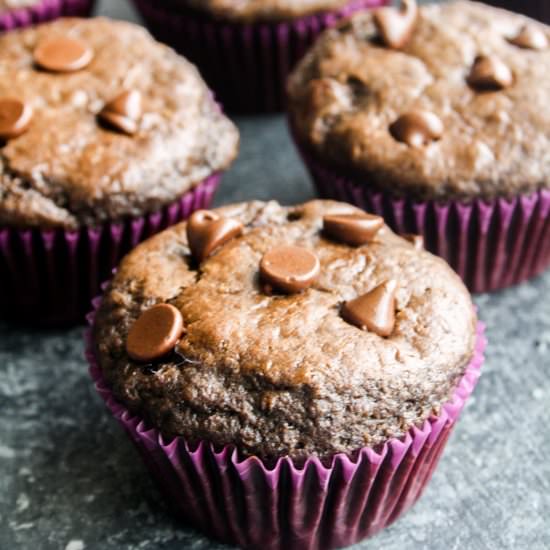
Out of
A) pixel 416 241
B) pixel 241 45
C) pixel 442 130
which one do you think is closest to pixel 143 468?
pixel 416 241

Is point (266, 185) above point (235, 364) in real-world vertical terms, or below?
below

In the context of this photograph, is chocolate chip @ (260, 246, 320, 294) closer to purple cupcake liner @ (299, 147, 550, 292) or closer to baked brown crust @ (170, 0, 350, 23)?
purple cupcake liner @ (299, 147, 550, 292)

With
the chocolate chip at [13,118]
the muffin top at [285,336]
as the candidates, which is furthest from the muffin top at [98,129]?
the muffin top at [285,336]

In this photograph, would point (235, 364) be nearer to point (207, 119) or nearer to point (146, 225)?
point (146, 225)

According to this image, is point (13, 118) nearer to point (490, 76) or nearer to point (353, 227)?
point (353, 227)

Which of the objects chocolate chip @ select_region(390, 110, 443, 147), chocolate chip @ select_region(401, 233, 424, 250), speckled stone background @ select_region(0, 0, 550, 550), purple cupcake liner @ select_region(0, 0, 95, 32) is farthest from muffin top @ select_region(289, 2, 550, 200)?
purple cupcake liner @ select_region(0, 0, 95, 32)

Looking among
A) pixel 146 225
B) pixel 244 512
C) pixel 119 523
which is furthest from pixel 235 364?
pixel 146 225
